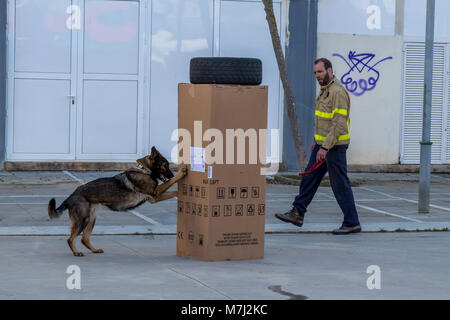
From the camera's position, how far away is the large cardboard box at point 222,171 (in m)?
7.69

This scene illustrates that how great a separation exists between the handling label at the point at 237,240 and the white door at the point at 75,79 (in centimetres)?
759

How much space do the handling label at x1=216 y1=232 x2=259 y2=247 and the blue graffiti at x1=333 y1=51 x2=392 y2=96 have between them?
850 centimetres

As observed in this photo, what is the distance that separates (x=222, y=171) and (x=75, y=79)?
7.80m

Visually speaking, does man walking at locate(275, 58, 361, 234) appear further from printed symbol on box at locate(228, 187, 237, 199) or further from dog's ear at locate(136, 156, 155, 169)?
dog's ear at locate(136, 156, 155, 169)

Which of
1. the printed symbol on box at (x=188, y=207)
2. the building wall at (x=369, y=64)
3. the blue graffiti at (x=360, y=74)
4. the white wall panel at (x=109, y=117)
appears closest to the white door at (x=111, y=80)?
the white wall panel at (x=109, y=117)

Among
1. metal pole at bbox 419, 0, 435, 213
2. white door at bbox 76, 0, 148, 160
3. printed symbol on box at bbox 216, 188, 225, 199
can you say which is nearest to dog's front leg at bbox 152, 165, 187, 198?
printed symbol on box at bbox 216, 188, 225, 199

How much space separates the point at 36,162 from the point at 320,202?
5300 mm

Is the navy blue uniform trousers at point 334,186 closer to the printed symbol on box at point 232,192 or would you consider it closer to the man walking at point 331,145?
the man walking at point 331,145

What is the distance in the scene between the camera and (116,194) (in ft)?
26.6

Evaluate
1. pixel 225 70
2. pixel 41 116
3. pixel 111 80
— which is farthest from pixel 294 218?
pixel 41 116

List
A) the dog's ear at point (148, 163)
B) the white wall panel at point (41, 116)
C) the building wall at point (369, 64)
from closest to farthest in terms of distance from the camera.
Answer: the dog's ear at point (148, 163)
the white wall panel at point (41, 116)
the building wall at point (369, 64)

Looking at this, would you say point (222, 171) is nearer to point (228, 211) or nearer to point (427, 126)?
point (228, 211)
